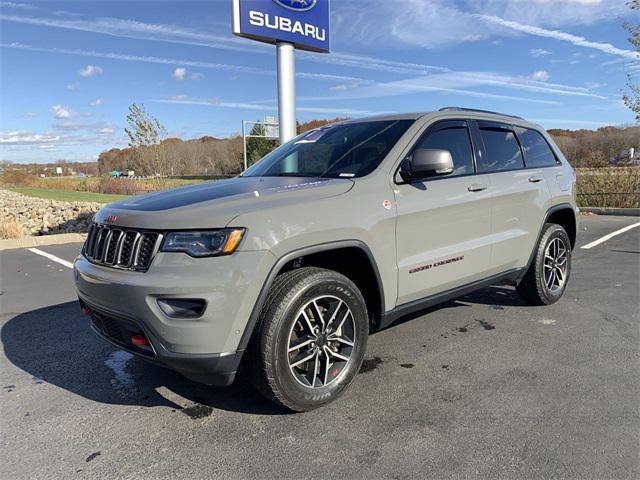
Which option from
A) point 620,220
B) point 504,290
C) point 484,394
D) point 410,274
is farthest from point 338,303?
point 620,220

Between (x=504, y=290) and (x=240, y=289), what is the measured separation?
431cm

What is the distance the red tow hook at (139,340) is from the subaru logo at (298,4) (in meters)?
11.6

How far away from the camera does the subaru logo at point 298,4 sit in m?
12.6

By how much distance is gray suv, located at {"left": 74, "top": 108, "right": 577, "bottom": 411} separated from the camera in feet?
8.68

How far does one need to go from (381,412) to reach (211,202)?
168 cm

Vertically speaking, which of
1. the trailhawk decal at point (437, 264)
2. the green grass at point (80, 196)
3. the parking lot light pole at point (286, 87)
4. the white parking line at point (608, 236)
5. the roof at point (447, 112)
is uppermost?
the parking lot light pole at point (286, 87)

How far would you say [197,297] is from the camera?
2.58 m

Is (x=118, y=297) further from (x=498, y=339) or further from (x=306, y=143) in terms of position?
(x=498, y=339)

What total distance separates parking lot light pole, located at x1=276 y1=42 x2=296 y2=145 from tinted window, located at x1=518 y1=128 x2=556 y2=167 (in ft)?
28.0

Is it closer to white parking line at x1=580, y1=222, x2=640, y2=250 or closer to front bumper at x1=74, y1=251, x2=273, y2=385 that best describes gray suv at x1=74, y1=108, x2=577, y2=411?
front bumper at x1=74, y1=251, x2=273, y2=385

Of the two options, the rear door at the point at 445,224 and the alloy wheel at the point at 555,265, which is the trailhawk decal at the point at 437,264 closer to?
the rear door at the point at 445,224

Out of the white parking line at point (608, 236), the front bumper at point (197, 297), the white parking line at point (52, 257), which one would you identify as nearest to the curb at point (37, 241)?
the white parking line at point (52, 257)

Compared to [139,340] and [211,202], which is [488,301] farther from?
[139,340]

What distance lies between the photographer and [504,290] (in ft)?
19.6
